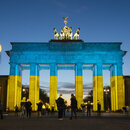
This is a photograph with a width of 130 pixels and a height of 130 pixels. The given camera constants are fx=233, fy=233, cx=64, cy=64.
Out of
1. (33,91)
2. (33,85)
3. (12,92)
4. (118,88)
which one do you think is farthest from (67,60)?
(12,92)

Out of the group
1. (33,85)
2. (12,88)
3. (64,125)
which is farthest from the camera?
(33,85)

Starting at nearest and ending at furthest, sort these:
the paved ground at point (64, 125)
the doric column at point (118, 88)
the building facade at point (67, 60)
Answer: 1. the paved ground at point (64, 125)
2. the doric column at point (118, 88)
3. the building facade at point (67, 60)

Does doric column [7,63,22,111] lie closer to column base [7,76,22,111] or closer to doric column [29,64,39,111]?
column base [7,76,22,111]

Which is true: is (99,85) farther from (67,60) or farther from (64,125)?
(64,125)

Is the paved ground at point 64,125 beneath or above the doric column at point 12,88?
beneath

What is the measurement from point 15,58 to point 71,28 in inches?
594

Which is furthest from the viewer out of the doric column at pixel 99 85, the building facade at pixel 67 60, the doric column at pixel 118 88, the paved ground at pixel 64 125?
the building facade at pixel 67 60

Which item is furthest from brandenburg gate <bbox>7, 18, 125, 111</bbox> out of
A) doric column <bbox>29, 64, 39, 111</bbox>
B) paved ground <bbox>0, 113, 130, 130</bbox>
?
paved ground <bbox>0, 113, 130, 130</bbox>

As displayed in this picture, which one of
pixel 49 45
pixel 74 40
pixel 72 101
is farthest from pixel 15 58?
pixel 72 101

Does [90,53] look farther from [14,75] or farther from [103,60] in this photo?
[14,75]

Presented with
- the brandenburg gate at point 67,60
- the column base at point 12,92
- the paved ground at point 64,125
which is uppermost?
the brandenburg gate at point 67,60

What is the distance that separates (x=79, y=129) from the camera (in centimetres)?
1098

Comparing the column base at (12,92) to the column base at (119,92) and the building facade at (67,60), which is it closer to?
the building facade at (67,60)

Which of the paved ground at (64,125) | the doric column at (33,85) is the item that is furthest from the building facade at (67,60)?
the paved ground at (64,125)
